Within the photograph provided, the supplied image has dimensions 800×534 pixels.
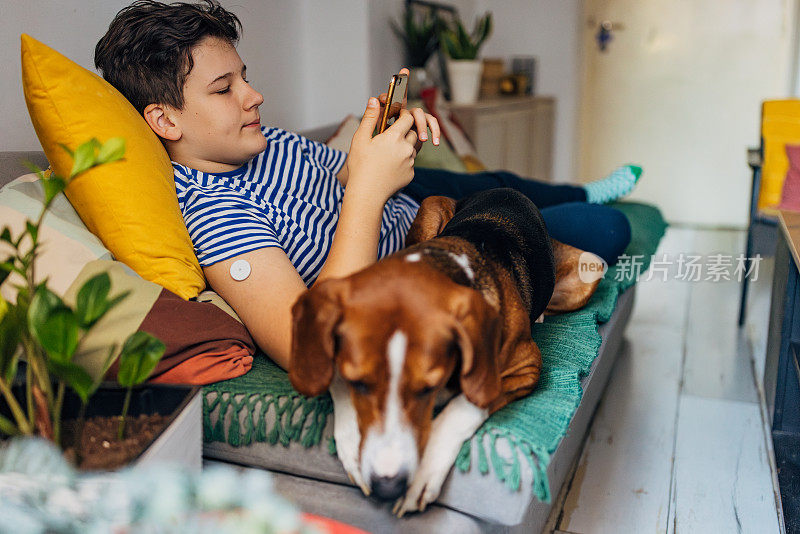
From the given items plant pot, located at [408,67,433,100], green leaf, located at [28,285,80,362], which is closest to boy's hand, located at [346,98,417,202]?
green leaf, located at [28,285,80,362]

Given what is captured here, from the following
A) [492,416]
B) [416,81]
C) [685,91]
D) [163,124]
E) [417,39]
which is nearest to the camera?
[492,416]

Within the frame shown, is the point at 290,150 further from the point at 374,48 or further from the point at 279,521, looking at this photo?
the point at 374,48

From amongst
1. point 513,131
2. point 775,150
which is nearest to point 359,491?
point 775,150

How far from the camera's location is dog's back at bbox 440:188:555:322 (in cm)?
139

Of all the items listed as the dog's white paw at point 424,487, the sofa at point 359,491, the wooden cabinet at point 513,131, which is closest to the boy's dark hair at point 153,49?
the sofa at point 359,491

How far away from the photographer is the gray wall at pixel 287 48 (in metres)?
1.79

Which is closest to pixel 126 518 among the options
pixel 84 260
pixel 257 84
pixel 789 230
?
pixel 84 260

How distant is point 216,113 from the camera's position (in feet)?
4.89

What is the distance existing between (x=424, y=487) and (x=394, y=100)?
81 cm

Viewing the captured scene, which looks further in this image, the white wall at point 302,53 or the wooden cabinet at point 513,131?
the wooden cabinet at point 513,131

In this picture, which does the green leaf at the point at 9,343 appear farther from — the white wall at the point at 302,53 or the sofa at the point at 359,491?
the white wall at the point at 302,53

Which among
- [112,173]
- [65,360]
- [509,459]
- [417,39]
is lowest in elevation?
[509,459]

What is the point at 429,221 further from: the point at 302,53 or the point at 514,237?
the point at 302,53

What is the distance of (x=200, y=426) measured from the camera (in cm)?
108
